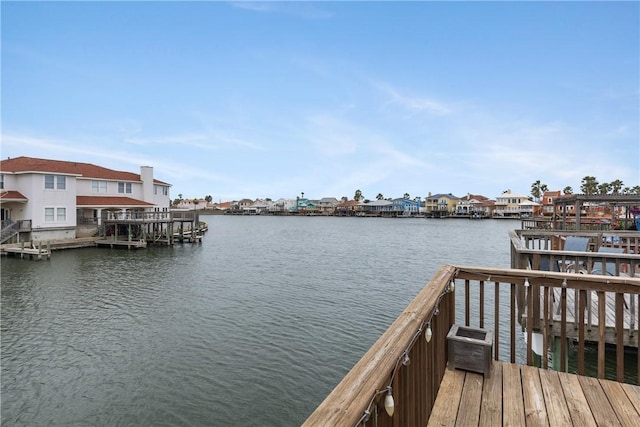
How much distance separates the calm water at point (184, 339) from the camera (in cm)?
636

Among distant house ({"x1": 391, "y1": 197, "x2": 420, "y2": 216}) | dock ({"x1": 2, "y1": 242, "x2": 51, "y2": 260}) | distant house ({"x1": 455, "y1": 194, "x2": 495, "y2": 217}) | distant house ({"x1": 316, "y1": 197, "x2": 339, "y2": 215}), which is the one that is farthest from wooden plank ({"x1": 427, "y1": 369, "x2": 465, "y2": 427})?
distant house ({"x1": 316, "y1": 197, "x2": 339, "y2": 215})

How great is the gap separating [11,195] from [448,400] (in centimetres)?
3301

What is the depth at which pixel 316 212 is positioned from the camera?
12725 cm

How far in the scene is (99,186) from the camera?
32.5m

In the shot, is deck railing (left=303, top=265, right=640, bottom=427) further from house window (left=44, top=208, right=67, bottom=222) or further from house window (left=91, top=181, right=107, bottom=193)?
house window (left=91, top=181, right=107, bottom=193)

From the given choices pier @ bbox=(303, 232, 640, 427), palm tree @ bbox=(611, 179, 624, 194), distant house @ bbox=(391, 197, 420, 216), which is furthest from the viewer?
distant house @ bbox=(391, 197, 420, 216)

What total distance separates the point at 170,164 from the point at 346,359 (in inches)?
2351

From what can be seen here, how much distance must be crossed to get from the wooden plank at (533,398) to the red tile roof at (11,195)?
32.4 meters

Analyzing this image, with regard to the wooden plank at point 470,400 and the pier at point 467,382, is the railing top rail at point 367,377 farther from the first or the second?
the wooden plank at point 470,400

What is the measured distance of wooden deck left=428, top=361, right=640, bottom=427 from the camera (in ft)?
7.46

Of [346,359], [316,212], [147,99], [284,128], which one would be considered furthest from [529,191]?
[346,359]

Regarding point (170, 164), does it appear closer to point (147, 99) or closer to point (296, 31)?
point (147, 99)

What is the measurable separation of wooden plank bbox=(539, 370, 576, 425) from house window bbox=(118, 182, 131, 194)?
125ft

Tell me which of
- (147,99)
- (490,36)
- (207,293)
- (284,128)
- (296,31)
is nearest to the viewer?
(207,293)
